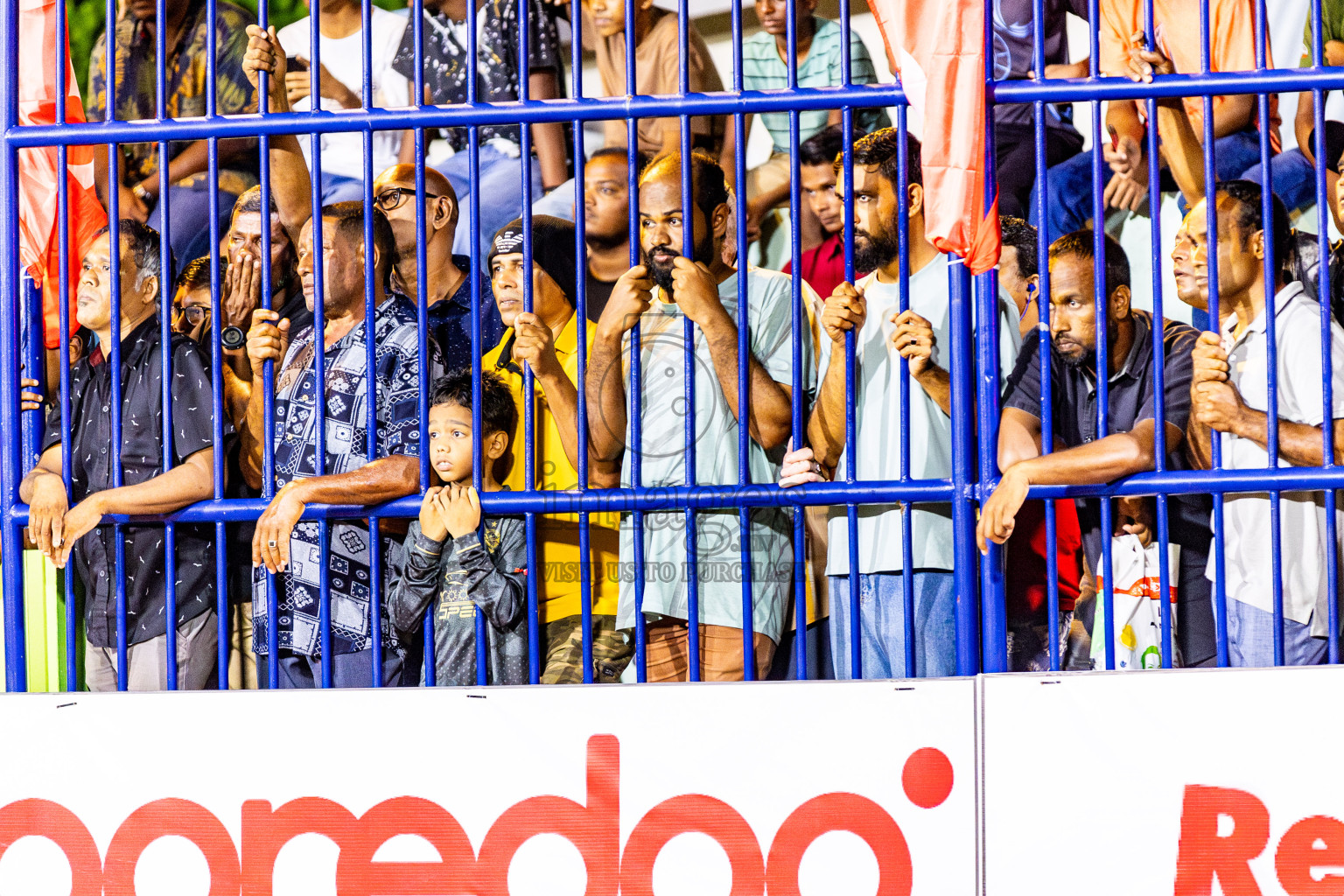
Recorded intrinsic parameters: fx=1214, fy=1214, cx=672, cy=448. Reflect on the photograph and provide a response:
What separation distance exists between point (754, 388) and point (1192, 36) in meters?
1.66

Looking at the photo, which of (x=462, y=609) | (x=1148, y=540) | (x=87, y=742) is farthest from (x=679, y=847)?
(x=1148, y=540)

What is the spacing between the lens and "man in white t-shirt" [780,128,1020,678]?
3475 millimetres

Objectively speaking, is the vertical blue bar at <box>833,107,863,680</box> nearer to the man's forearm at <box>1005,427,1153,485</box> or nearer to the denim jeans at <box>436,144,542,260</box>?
the man's forearm at <box>1005,427,1153,485</box>

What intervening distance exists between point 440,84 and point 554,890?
264cm

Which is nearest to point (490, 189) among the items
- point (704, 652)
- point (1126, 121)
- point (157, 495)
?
point (157, 495)

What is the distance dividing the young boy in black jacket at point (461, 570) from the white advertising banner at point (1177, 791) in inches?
58.6

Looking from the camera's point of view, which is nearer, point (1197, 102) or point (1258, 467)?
point (1258, 467)

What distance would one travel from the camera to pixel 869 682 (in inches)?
107

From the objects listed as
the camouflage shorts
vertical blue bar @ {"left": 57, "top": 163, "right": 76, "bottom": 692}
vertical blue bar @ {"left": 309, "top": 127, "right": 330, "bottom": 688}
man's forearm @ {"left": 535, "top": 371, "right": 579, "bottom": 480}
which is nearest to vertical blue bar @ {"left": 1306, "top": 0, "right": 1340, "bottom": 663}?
the camouflage shorts

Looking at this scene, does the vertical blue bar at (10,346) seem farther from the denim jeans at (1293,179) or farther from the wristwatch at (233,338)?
the denim jeans at (1293,179)

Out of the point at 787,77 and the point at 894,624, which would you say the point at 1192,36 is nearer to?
the point at 787,77

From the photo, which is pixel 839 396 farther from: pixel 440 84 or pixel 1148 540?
pixel 440 84

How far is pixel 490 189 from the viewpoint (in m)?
4.23

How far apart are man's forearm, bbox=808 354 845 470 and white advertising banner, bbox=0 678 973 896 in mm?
936
